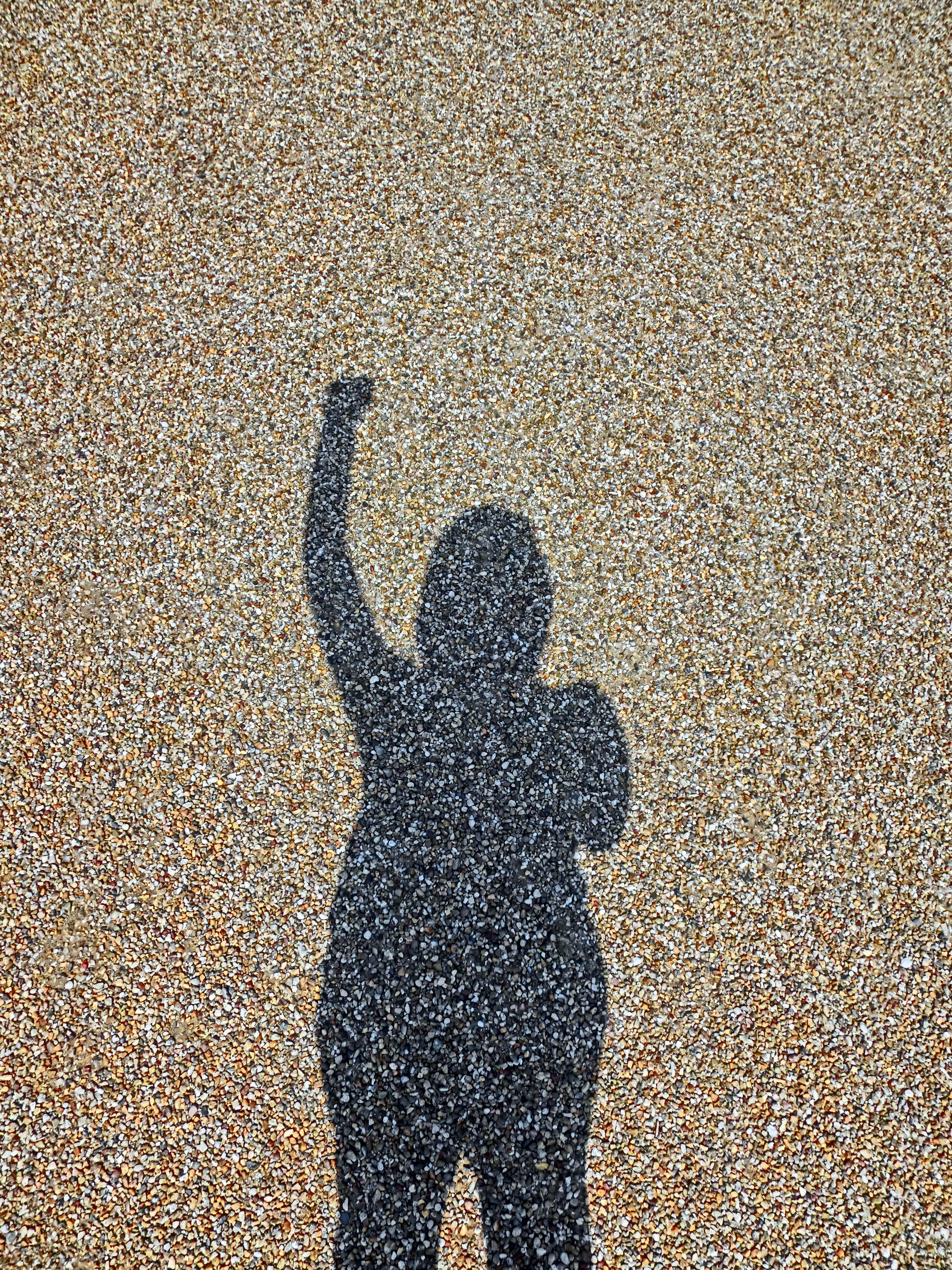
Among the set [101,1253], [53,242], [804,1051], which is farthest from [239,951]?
[53,242]

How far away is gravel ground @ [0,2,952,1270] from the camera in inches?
168

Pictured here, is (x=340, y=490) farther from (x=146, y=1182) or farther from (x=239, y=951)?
(x=146, y=1182)

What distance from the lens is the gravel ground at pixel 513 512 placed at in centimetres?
427

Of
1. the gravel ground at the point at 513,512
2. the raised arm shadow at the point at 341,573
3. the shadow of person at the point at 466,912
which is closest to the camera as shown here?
the shadow of person at the point at 466,912

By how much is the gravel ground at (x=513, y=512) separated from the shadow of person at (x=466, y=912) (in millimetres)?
136

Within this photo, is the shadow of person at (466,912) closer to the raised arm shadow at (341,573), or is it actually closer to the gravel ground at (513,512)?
the raised arm shadow at (341,573)

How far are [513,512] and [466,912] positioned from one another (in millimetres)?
2470

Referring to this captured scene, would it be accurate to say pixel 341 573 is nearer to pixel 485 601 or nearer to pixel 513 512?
pixel 485 601

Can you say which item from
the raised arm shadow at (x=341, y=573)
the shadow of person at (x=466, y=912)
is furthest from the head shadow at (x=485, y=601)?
the raised arm shadow at (x=341, y=573)

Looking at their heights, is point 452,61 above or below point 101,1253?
above

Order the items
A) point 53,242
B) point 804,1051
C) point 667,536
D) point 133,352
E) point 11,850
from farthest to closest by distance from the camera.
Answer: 1. point 53,242
2. point 133,352
3. point 667,536
4. point 11,850
5. point 804,1051

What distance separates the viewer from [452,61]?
7941 mm

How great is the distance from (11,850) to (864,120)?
26.9 feet

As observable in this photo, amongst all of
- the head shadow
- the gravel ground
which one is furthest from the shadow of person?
the gravel ground
